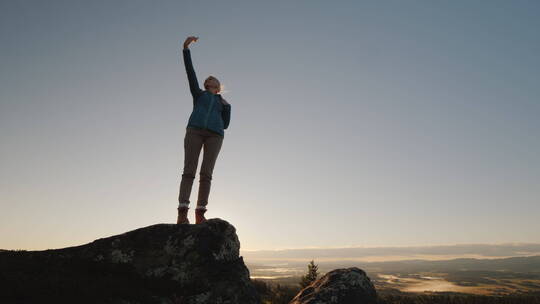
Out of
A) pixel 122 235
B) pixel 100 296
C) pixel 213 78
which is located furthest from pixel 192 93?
pixel 100 296

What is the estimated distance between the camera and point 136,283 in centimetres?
610

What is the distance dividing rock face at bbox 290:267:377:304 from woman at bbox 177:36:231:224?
7.18m

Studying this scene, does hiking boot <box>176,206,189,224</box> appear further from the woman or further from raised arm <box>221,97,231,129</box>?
raised arm <box>221,97,231,129</box>

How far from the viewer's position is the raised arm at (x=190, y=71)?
801 centimetres

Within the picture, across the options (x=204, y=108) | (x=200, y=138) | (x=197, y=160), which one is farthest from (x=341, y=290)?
(x=204, y=108)

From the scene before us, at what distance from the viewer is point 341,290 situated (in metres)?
12.5

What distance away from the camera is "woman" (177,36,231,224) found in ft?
24.9

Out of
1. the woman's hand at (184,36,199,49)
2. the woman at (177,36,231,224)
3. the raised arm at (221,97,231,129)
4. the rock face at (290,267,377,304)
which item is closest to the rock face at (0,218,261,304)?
the woman at (177,36,231,224)

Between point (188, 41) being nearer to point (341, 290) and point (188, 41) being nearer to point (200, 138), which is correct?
point (200, 138)

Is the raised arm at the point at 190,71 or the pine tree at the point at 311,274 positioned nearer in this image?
the raised arm at the point at 190,71

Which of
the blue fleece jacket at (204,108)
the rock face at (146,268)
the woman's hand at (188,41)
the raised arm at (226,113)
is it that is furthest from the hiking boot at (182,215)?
the woman's hand at (188,41)

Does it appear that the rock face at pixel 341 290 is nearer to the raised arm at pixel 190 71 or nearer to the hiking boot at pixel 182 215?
the hiking boot at pixel 182 215

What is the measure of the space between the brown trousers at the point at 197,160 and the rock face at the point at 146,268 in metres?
0.68

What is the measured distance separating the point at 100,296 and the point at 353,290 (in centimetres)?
1033
